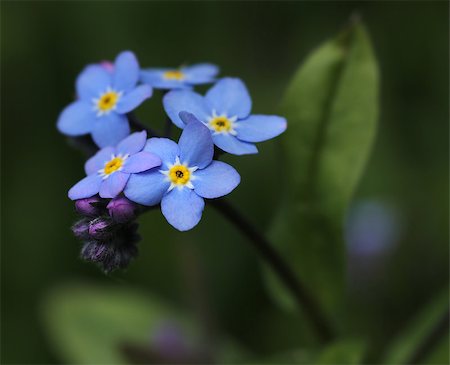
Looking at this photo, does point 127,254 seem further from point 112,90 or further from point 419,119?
point 419,119

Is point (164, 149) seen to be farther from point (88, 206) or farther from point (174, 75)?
point (174, 75)

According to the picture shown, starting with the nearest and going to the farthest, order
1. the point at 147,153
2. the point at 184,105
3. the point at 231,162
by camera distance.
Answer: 1. the point at 147,153
2. the point at 184,105
3. the point at 231,162

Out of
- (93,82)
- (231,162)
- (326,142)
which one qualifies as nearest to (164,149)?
(93,82)

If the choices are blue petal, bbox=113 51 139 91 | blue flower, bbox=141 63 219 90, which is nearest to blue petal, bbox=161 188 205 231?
blue flower, bbox=141 63 219 90

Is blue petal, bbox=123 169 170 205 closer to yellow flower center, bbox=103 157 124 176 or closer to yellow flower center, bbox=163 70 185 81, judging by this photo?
yellow flower center, bbox=103 157 124 176

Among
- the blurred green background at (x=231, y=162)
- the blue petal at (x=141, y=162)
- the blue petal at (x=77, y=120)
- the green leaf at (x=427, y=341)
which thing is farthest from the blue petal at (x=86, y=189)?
the blurred green background at (x=231, y=162)

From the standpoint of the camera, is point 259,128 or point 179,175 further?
point 259,128

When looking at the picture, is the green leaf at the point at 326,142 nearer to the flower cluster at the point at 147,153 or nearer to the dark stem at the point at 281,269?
the dark stem at the point at 281,269
